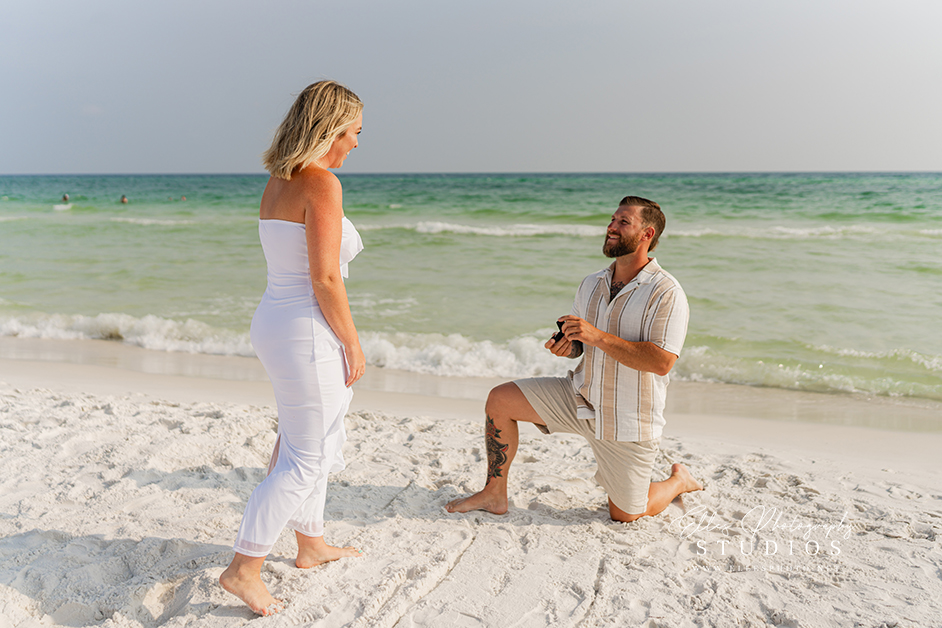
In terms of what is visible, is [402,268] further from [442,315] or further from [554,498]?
[554,498]

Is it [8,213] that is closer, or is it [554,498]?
[554,498]

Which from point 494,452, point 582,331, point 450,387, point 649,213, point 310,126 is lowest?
point 450,387

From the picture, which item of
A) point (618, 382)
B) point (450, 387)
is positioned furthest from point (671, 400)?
point (618, 382)

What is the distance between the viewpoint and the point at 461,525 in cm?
320

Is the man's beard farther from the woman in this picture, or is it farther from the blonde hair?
the blonde hair

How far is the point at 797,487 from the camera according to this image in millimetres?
3709

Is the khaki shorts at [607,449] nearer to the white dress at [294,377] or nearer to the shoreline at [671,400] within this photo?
the white dress at [294,377]

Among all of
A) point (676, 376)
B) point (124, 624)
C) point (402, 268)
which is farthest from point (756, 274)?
point (124, 624)

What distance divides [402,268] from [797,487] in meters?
9.84

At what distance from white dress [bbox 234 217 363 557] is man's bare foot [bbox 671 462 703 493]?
6.86 feet

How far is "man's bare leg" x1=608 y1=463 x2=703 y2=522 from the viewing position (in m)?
3.28

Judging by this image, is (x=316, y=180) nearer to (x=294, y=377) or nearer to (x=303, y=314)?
(x=303, y=314)

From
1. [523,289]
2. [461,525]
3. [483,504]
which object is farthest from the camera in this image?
[523,289]

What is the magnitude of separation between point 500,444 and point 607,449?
575 millimetres
